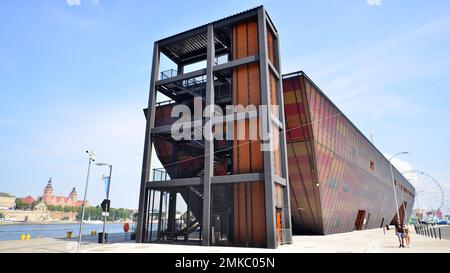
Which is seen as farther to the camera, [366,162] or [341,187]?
[366,162]

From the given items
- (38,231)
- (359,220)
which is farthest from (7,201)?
(359,220)

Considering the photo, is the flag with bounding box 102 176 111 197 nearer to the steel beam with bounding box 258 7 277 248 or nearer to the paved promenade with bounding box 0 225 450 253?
the paved promenade with bounding box 0 225 450 253

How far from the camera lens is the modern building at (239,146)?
22.4 meters

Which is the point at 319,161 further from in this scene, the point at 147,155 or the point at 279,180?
the point at 147,155

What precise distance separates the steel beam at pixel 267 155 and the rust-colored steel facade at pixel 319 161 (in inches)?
331

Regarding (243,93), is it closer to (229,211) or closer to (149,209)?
(229,211)

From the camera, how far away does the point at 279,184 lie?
2408cm

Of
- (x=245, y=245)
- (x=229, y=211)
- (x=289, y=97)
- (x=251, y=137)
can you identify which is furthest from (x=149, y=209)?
(x=289, y=97)

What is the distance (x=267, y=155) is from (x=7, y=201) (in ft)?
669

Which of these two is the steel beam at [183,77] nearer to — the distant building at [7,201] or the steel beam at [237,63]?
the steel beam at [237,63]

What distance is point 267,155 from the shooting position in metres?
21.8

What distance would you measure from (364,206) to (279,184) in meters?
39.4

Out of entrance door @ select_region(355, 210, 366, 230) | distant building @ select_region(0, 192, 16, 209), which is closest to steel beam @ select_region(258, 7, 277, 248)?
entrance door @ select_region(355, 210, 366, 230)

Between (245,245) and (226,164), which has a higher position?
(226,164)
